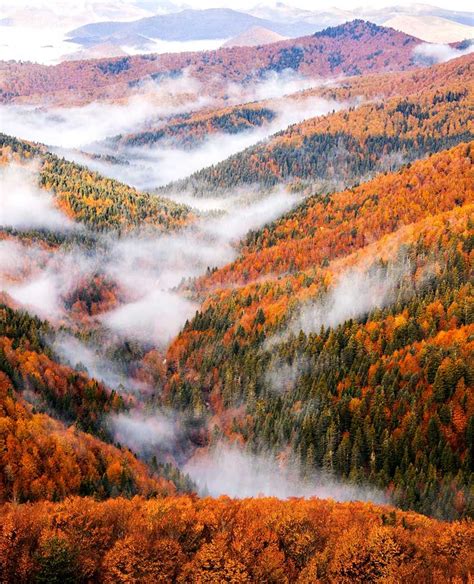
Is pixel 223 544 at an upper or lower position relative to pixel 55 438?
upper

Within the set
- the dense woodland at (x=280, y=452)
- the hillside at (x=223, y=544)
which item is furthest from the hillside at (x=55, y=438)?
the hillside at (x=223, y=544)

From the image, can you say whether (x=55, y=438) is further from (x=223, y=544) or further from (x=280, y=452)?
(x=280, y=452)

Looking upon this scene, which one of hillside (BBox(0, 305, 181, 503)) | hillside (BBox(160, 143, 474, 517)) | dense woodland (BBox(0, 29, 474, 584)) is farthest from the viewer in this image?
hillside (BBox(160, 143, 474, 517))

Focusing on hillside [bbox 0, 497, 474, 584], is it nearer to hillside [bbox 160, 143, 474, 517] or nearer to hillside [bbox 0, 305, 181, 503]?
hillside [bbox 0, 305, 181, 503]

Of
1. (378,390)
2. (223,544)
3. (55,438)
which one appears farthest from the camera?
(378,390)

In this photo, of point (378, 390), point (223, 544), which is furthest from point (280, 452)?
point (223, 544)

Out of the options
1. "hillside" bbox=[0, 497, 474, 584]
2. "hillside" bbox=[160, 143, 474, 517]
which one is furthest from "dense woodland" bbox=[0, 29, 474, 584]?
"hillside" bbox=[160, 143, 474, 517]

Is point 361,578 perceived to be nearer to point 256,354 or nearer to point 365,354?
point 365,354

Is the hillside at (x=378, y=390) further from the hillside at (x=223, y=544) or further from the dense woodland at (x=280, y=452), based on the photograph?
the hillside at (x=223, y=544)

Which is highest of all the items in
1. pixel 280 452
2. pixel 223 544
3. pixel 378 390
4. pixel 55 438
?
pixel 223 544

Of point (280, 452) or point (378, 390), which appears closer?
point (378, 390)

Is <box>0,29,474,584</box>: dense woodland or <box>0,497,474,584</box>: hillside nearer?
<box>0,497,474,584</box>: hillside

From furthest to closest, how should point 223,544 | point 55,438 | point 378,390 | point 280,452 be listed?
1. point 280,452
2. point 378,390
3. point 55,438
4. point 223,544
